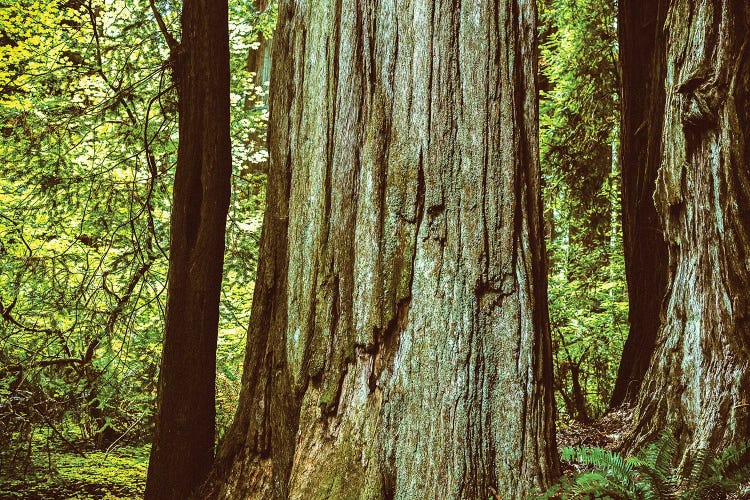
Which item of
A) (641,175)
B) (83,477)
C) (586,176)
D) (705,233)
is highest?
(586,176)

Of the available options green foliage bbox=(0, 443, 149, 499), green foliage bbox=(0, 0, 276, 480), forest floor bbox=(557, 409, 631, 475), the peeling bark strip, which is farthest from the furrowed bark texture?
green foliage bbox=(0, 443, 149, 499)

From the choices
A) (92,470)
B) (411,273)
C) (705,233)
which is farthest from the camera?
(92,470)

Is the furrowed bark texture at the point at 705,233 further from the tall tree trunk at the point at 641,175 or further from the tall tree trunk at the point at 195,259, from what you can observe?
the tall tree trunk at the point at 195,259

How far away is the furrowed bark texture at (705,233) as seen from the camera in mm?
2953

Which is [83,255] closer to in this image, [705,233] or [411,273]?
[411,273]

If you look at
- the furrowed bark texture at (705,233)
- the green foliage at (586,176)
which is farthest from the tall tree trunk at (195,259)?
the green foliage at (586,176)

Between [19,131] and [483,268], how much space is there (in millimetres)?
3563

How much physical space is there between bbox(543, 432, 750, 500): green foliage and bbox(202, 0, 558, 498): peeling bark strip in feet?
0.45

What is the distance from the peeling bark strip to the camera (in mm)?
2029

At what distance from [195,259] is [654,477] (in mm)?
2096

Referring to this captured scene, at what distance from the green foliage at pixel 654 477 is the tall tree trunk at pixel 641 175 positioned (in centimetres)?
187

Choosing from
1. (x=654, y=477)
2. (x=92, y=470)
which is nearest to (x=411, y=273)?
(x=654, y=477)

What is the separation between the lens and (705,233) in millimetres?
3105

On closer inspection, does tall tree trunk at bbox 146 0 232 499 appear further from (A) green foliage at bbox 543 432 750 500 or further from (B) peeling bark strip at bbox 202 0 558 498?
(A) green foliage at bbox 543 432 750 500
